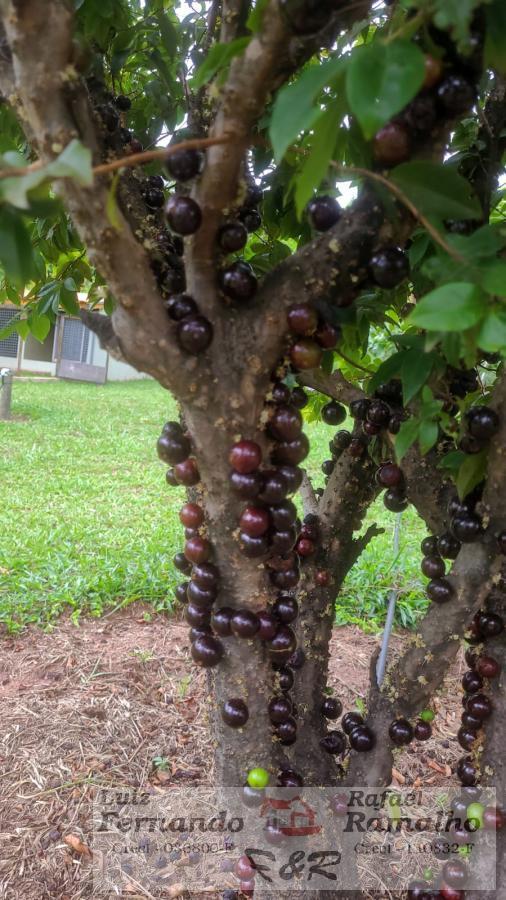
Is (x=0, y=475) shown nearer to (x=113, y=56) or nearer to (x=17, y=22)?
(x=113, y=56)

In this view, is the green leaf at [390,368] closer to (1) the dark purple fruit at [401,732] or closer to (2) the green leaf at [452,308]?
(2) the green leaf at [452,308]

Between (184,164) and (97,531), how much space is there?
511 centimetres

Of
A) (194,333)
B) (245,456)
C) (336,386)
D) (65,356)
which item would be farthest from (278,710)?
(65,356)

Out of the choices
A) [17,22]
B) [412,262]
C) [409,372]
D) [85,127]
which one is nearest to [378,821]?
[409,372]

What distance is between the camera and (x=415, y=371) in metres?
1.38

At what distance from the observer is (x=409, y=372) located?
4.55ft

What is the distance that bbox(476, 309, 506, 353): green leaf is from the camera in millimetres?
864

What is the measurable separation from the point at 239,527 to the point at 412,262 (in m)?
0.82

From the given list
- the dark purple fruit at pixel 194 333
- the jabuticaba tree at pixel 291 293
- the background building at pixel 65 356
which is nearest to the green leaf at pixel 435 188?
the jabuticaba tree at pixel 291 293

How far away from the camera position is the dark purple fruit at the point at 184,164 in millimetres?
1182

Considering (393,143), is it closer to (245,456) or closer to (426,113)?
(426,113)

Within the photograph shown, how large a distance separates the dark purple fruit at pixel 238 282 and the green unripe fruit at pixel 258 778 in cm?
120

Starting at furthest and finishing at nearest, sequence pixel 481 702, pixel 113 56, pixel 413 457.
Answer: pixel 113 56
pixel 413 457
pixel 481 702

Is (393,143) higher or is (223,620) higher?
(393,143)
